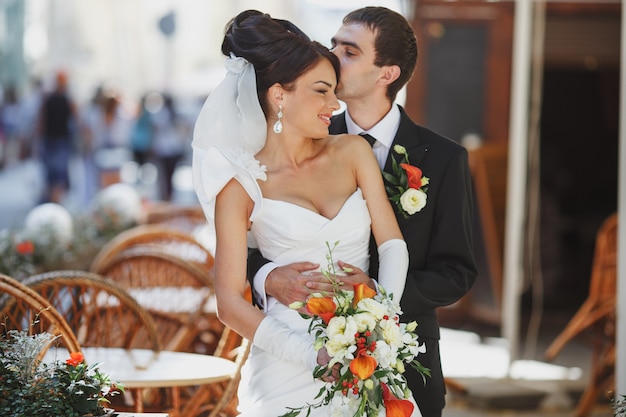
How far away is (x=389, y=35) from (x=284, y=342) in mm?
1154

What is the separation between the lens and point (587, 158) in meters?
12.4

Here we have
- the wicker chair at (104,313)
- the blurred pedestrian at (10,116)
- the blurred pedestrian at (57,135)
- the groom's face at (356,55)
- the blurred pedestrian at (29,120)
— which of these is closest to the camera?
the groom's face at (356,55)

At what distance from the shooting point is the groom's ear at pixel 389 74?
3.96m

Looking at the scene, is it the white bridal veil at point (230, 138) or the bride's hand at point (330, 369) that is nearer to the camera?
the bride's hand at point (330, 369)

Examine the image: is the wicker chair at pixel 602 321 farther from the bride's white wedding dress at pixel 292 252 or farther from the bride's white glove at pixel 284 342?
the bride's white glove at pixel 284 342

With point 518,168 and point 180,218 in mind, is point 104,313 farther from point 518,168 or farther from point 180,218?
point 180,218

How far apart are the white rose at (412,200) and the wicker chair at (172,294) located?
2.22 meters

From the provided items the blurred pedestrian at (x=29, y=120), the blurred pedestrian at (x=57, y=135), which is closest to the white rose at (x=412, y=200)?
the blurred pedestrian at (x=57, y=135)

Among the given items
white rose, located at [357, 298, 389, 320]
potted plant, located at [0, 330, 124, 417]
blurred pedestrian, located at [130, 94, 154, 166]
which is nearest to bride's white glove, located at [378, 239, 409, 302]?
white rose, located at [357, 298, 389, 320]

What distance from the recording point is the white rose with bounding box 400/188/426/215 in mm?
3686

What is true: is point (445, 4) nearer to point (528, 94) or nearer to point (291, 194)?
point (528, 94)

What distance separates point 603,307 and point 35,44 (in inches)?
780

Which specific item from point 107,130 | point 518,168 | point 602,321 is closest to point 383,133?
point 602,321

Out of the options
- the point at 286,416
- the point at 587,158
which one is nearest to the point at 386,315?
the point at 286,416
